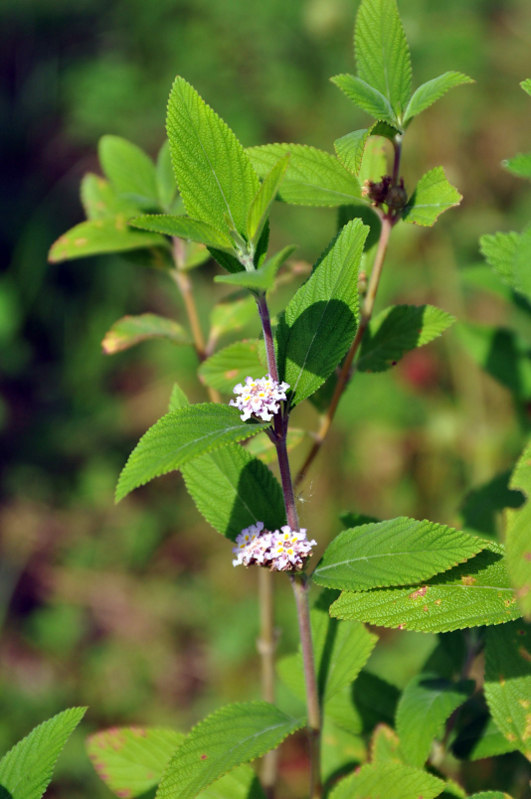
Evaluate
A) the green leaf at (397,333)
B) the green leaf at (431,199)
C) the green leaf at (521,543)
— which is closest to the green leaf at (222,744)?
the green leaf at (521,543)

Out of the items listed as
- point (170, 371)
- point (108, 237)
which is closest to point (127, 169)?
point (108, 237)

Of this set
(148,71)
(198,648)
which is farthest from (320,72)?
(198,648)

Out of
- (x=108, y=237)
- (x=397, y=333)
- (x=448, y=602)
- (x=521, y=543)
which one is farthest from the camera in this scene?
(x=108, y=237)

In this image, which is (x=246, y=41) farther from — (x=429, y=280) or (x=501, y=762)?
(x=501, y=762)

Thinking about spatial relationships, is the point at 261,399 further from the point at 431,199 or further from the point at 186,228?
the point at 431,199

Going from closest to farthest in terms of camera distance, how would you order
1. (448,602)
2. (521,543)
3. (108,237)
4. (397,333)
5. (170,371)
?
(521,543) → (448,602) → (397,333) → (108,237) → (170,371)

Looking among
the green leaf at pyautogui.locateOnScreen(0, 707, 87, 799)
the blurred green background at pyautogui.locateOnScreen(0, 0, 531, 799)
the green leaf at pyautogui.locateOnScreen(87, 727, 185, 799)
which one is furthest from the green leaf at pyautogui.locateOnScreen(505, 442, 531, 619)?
the blurred green background at pyautogui.locateOnScreen(0, 0, 531, 799)
